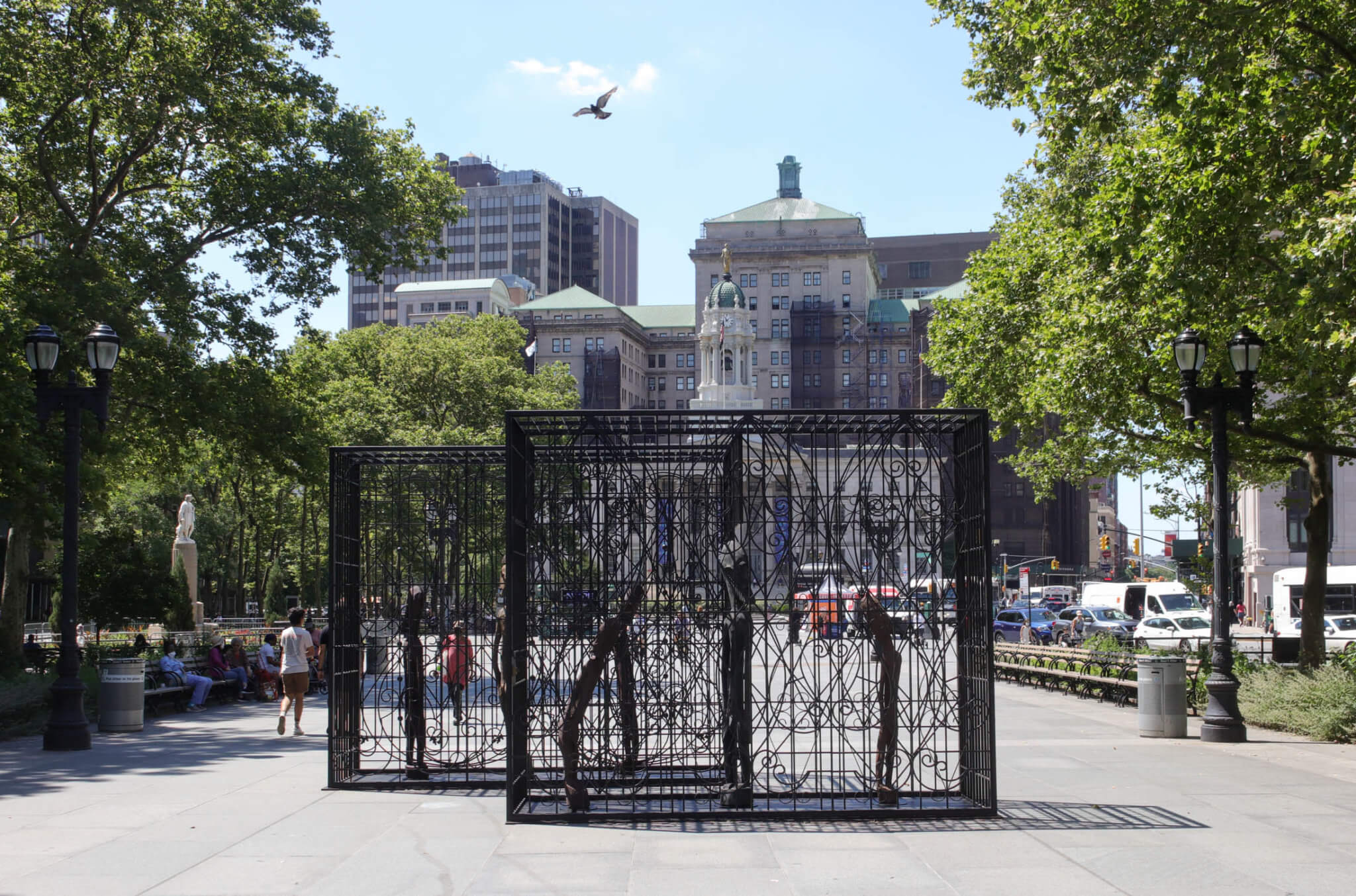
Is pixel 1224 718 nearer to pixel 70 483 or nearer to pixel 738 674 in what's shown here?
pixel 738 674

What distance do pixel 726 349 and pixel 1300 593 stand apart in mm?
73257

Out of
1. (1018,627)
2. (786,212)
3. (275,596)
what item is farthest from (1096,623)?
(786,212)

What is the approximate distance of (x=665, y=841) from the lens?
9.83m

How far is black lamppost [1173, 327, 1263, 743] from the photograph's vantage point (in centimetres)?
1650

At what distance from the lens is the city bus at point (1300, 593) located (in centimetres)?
4912

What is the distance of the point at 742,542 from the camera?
11.0m

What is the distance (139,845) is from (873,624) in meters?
6.17

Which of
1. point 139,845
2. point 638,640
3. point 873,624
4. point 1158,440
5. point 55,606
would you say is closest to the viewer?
point 139,845

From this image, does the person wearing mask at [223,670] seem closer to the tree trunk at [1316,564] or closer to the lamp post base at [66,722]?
the lamp post base at [66,722]

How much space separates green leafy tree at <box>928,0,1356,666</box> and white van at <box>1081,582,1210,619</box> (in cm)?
2476

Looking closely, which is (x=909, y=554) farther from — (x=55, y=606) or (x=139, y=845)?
(x=55, y=606)

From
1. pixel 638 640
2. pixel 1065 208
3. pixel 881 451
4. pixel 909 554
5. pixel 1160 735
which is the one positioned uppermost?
pixel 1065 208

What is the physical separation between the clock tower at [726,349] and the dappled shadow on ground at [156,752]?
9467cm

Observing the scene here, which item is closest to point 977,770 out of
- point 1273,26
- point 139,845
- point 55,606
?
point 139,845
